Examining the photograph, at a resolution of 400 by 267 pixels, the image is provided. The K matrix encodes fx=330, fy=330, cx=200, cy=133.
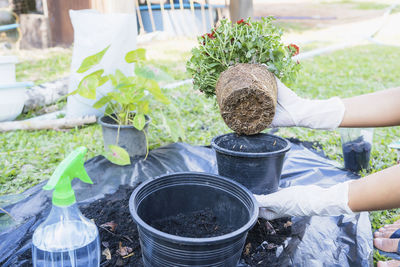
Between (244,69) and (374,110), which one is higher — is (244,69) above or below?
above

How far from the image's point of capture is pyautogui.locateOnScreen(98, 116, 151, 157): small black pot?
8.03 ft

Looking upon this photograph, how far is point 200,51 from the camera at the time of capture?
1.87 m

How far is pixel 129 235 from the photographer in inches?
63.5

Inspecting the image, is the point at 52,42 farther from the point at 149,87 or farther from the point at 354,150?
the point at 354,150

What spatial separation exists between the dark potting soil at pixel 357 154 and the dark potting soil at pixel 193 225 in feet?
4.32

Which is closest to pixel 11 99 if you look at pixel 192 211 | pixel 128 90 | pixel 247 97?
pixel 128 90

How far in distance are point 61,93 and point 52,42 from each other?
332 centimetres

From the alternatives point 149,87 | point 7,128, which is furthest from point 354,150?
point 7,128

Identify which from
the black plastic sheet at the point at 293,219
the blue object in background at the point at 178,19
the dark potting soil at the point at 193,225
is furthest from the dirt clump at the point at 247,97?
the blue object in background at the point at 178,19

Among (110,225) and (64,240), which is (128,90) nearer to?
(110,225)

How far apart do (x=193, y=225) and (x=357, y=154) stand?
4.80ft

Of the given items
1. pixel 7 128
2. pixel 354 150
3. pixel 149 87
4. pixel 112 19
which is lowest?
pixel 354 150

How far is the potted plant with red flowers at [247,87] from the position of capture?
5.33 ft

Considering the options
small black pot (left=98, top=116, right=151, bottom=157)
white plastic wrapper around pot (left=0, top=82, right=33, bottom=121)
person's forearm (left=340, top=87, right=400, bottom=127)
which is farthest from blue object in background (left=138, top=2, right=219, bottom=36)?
person's forearm (left=340, top=87, right=400, bottom=127)
